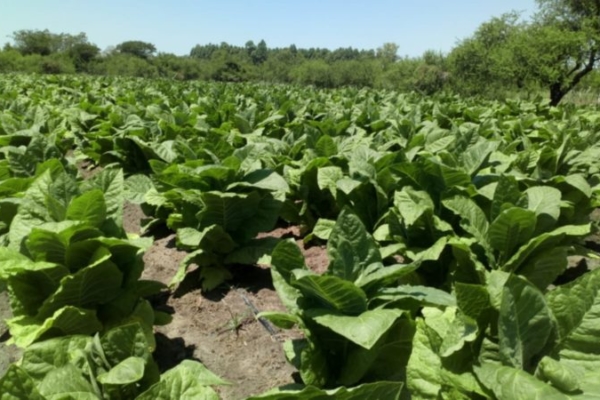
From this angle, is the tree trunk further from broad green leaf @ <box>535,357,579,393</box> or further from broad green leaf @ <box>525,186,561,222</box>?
broad green leaf @ <box>535,357,579,393</box>

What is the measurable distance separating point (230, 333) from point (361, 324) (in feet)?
4.68

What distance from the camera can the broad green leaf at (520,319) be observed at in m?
1.45

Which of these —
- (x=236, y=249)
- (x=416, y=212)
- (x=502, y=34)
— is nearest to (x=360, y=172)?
(x=416, y=212)

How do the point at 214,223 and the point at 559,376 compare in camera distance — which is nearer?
the point at 559,376

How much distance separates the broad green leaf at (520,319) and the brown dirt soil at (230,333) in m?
1.36

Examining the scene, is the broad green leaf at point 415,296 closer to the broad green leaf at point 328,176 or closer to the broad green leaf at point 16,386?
the broad green leaf at point 16,386

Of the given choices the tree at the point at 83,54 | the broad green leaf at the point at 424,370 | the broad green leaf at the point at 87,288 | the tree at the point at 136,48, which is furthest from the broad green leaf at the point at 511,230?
the tree at the point at 136,48

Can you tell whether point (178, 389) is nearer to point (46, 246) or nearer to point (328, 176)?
point (46, 246)

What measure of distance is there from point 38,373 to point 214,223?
1.92 m

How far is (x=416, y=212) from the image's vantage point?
9.57 ft

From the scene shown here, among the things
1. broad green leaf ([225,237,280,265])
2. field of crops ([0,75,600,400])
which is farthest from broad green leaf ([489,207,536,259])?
broad green leaf ([225,237,280,265])

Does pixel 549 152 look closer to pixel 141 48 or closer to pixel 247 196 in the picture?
pixel 247 196

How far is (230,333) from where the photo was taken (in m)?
3.03

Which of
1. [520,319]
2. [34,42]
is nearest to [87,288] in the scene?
[520,319]
